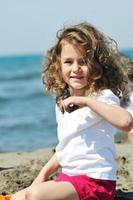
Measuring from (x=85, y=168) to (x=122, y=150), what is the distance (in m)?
2.76

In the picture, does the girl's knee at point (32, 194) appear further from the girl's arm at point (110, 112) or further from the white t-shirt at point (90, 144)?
the girl's arm at point (110, 112)

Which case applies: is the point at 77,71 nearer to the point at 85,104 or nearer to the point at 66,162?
the point at 85,104

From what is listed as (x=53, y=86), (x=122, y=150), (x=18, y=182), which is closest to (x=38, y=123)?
(x=122, y=150)

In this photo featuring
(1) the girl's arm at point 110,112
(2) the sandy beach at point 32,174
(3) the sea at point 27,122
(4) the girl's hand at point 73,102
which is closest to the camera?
(1) the girl's arm at point 110,112

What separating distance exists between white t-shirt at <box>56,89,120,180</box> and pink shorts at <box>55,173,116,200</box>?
1.3 inches

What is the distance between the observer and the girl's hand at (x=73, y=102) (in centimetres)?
389

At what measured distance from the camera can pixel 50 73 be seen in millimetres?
4223

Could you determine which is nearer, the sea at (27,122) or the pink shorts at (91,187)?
the pink shorts at (91,187)

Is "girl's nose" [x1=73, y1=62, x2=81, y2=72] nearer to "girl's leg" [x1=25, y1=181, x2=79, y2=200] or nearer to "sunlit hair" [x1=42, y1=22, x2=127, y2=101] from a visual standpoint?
"sunlit hair" [x1=42, y1=22, x2=127, y2=101]

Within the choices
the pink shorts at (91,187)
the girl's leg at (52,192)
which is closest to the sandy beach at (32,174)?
the pink shorts at (91,187)

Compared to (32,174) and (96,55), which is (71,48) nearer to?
(96,55)

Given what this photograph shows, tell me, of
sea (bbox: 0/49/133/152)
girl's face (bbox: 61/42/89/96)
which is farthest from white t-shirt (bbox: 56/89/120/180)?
sea (bbox: 0/49/133/152)

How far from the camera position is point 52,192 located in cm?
380

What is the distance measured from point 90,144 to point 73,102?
289 mm
